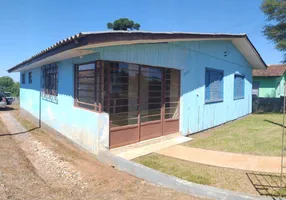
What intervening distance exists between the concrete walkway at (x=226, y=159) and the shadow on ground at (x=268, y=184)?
1.22 feet

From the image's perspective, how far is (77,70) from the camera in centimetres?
755

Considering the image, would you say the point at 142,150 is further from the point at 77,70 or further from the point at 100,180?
the point at 77,70

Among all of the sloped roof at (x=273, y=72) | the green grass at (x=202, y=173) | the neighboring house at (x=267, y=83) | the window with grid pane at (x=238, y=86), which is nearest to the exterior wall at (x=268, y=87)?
the neighboring house at (x=267, y=83)

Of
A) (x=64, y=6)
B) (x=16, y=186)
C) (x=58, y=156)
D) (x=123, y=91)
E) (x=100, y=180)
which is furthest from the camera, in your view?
(x=64, y=6)

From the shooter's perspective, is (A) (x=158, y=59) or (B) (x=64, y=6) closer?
(A) (x=158, y=59)

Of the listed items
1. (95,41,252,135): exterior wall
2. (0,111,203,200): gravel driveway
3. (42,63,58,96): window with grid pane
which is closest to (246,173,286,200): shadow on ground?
(0,111,203,200): gravel driveway

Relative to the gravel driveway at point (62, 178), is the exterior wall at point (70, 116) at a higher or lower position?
higher

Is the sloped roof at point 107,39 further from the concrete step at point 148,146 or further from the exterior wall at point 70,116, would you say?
the concrete step at point 148,146

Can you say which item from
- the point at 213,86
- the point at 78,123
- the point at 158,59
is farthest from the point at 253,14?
the point at 78,123

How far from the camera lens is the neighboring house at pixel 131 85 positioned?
247 inches

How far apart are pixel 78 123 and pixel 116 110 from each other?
137 centimetres

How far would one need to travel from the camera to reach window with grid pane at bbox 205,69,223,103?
412 inches

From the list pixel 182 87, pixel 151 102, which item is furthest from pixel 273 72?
pixel 151 102

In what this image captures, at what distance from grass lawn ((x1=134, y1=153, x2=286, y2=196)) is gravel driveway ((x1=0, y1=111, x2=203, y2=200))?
2.45ft
